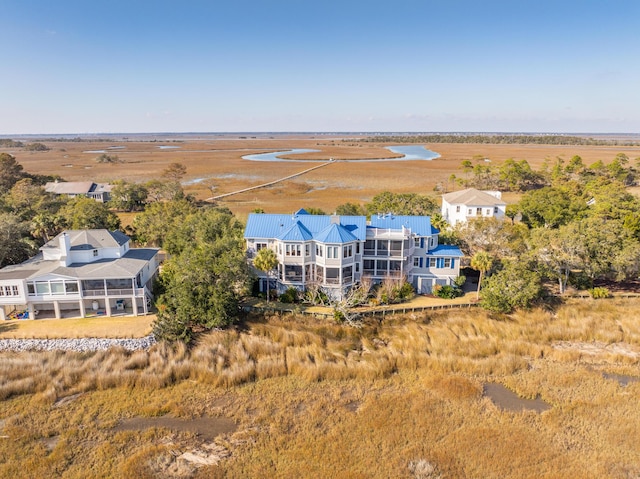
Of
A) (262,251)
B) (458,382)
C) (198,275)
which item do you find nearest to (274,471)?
(458,382)

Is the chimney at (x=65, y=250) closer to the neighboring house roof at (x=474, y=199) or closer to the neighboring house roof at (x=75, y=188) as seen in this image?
the neighboring house roof at (x=474, y=199)

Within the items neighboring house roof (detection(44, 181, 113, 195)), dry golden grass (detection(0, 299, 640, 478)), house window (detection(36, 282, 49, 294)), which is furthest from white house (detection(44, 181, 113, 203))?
dry golden grass (detection(0, 299, 640, 478))

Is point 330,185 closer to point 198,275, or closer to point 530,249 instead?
point 530,249

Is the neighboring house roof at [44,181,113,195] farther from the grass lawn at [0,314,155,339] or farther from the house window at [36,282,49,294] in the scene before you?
the grass lawn at [0,314,155,339]

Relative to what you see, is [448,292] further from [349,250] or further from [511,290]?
[349,250]

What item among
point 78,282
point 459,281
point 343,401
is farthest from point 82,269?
point 459,281
